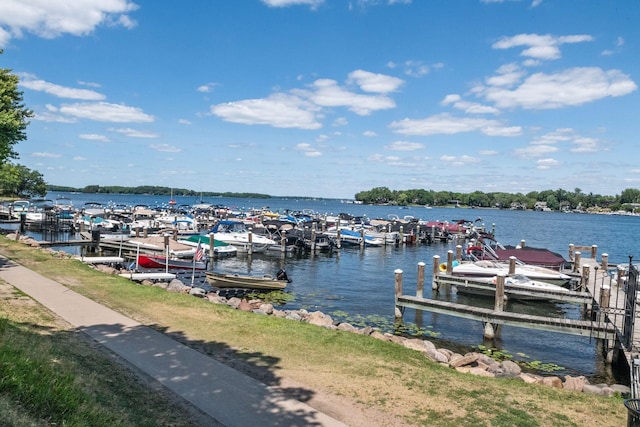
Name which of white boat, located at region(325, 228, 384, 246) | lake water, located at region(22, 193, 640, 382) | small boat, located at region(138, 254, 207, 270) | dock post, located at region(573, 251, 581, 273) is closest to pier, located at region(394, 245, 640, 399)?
lake water, located at region(22, 193, 640, 382)

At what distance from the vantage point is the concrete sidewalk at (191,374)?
7310mm

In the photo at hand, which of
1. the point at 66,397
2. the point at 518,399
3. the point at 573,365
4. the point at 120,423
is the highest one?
the point at 66,397

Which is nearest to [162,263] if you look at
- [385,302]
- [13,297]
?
[385,302]

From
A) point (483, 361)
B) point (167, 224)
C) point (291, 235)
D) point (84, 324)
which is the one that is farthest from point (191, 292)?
point (167, 224)

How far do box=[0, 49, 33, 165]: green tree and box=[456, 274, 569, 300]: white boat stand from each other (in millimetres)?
24336

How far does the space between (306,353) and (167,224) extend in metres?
54.7

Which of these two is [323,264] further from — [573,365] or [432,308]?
[573,365]

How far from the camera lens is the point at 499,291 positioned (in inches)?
784

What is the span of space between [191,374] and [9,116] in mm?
13886

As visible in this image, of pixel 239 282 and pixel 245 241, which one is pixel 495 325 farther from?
pixel 245 241

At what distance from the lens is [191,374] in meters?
8.80

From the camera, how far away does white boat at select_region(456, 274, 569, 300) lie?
24.4 meters

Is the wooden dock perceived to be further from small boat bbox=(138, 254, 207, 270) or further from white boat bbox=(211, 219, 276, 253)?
white boat bbox=(211, 219, 276, 253)

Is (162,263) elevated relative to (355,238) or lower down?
lower down
